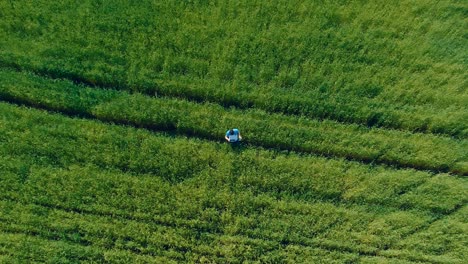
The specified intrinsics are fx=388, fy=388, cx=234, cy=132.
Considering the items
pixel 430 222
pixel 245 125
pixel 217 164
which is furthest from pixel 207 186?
pixel 430 222

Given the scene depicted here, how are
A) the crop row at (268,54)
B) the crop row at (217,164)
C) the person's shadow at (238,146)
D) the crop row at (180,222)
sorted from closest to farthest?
the crop row at (180,222) → the crop row at (217,164) → the person's shadow at (238,146) → the crop row at (268,54)

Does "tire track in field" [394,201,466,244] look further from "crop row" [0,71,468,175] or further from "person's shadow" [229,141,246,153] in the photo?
"person's shadow" [229,141,246,153]

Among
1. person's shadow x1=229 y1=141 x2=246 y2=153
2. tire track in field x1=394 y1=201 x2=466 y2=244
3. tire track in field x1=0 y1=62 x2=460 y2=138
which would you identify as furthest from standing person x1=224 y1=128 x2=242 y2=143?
tire track in field x1=394 y1=201 x2=466 y2=244

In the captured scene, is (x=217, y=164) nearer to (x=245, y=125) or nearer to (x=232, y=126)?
(x=232, y=126)

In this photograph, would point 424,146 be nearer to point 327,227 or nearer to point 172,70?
point 327,227

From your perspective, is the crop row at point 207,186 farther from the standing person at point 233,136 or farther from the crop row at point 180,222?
the standing person at point 233,136

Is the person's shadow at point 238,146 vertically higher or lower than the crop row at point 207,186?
higher

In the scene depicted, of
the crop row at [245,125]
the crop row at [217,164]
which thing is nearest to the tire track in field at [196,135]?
the crop row at [245,125]
